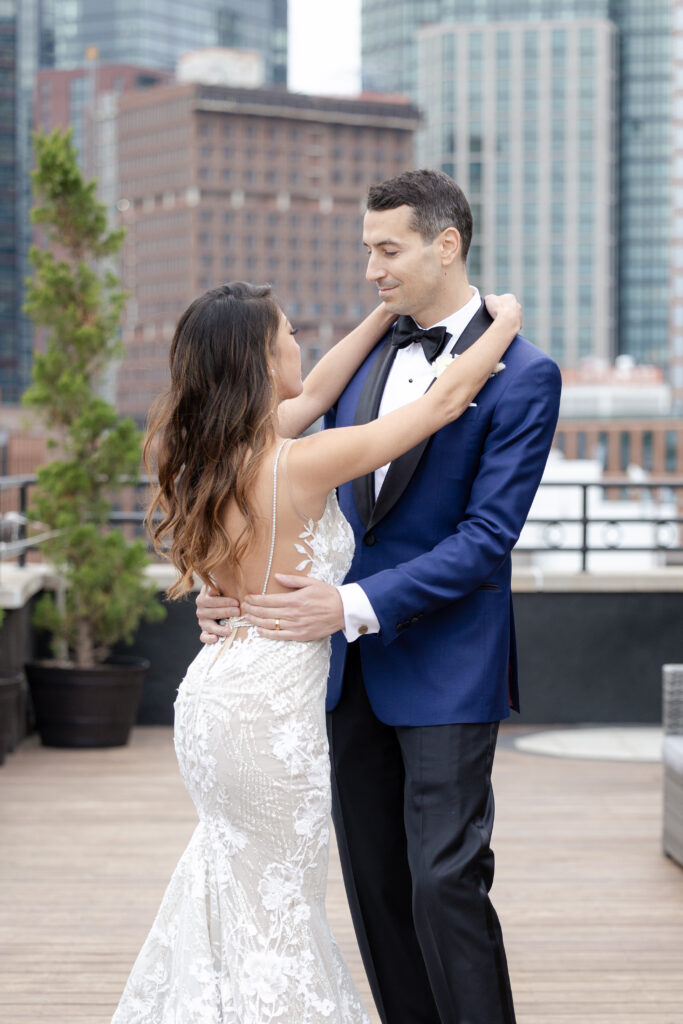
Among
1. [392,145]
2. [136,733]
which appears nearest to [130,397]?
[392,145]

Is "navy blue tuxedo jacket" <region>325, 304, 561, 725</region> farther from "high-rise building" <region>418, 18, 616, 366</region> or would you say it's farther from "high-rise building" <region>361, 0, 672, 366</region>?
"high-rise building" <region>361, 0, 672, 366</region>

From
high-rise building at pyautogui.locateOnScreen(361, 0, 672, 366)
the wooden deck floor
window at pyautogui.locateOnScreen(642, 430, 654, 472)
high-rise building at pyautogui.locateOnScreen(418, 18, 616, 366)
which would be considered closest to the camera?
the wooden deck floor

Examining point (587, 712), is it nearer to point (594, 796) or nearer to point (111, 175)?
point (594, 796)

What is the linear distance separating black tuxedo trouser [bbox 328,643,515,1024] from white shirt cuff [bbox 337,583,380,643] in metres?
0.22

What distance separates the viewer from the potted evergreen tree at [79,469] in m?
6.29

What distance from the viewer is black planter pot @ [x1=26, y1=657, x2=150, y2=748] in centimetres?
620

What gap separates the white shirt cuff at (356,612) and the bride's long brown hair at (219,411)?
19cm

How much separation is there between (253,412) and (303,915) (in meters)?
0.84

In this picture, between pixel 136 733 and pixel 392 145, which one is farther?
pixel 392 145

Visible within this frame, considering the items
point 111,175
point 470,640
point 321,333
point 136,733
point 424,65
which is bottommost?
point 136,733

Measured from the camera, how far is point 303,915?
2.26 metres

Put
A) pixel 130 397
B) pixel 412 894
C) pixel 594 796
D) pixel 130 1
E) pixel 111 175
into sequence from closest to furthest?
pixel 412 894, pixel 594 796, pixel 130 397, pixel 111 175, pixel 130 1

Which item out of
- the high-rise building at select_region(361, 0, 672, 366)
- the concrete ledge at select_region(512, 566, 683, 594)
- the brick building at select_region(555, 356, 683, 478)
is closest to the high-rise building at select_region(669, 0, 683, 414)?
the high-rise building at select_region(361, 0, 672, 366)

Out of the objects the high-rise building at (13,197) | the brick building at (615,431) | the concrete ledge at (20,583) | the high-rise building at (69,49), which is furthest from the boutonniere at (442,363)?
the high-rise building at (69,49)
